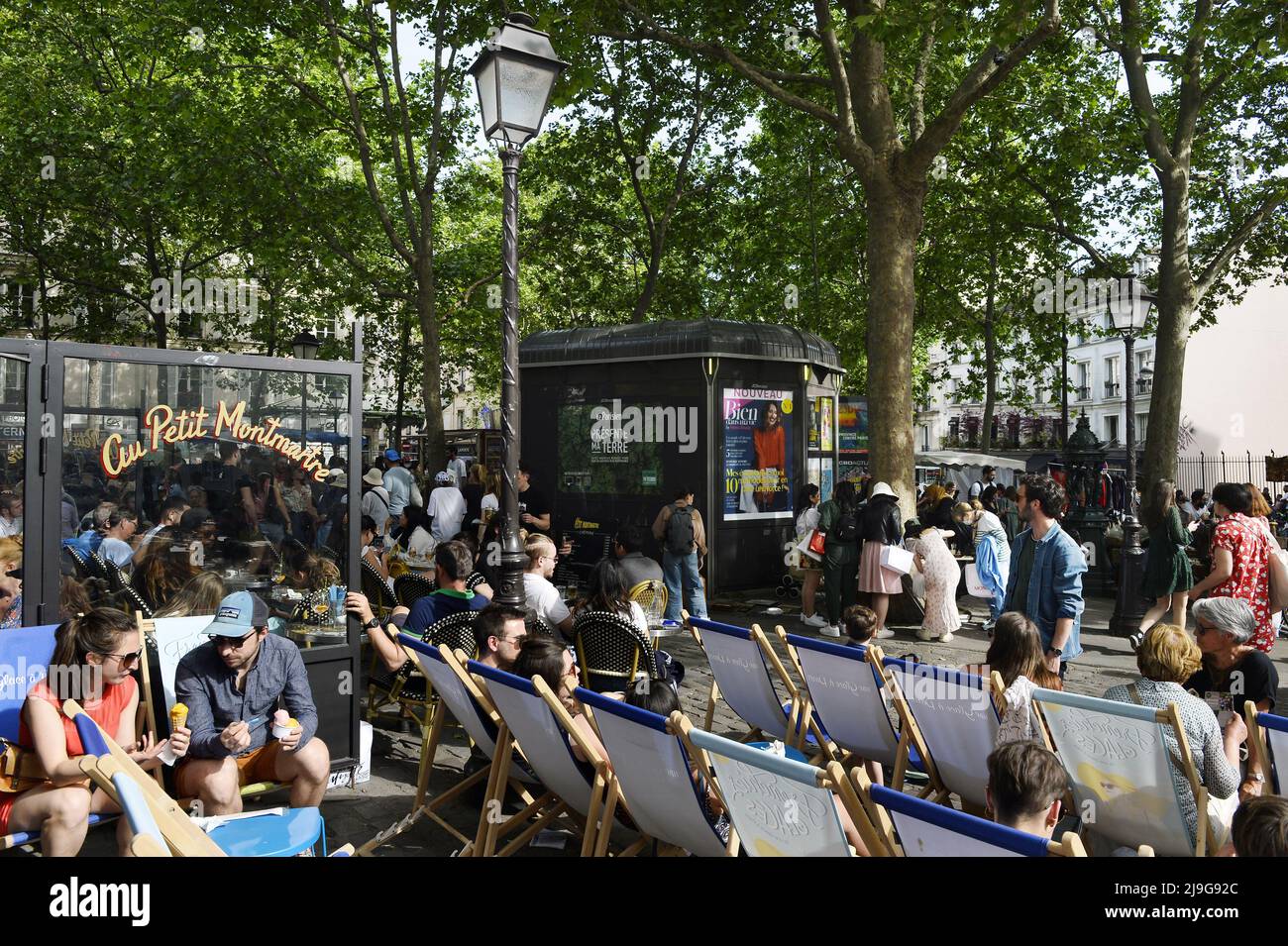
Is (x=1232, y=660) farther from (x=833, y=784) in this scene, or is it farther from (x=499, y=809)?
(x=499, y=809)

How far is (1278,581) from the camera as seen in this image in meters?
7.08

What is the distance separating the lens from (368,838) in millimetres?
4797

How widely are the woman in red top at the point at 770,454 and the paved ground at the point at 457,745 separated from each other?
2149 millimetres

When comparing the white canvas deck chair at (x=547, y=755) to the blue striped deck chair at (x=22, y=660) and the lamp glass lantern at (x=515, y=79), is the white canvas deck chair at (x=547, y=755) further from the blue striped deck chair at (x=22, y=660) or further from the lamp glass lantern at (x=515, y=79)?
the lamp glass lantern at (x=515, y=79)

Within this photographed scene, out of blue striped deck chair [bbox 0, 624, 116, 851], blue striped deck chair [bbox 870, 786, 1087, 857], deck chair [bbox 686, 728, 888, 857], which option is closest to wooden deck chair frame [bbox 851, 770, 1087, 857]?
blue striped deck chair [bbox 870, 786, 1087, 857]

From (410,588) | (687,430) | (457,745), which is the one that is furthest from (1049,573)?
(687,430)

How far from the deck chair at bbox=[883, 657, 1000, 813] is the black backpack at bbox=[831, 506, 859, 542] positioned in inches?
239

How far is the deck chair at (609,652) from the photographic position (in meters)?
5.79

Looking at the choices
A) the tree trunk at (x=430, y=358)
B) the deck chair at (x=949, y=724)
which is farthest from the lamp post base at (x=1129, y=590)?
the tree trunk at (x=430, y=358)

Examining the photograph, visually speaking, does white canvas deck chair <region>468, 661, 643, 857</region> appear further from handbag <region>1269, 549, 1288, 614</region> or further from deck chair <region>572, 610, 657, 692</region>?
handbag <region>1269, 549, 1288, 614</region>

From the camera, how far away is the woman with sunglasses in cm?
381

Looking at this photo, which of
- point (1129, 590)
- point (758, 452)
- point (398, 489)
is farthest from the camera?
point (398, 489)

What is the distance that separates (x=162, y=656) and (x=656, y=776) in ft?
9.02
